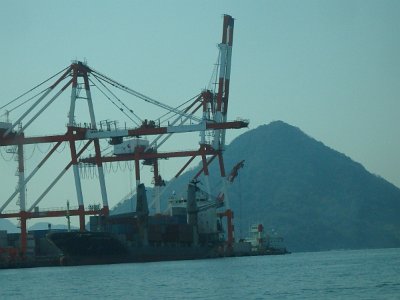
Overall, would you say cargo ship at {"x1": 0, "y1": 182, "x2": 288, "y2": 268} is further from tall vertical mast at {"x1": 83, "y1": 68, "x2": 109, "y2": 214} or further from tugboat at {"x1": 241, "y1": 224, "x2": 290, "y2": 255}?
tugboat at {"x1": 241, "y1": 224, "x2": 290, "y2": 255}

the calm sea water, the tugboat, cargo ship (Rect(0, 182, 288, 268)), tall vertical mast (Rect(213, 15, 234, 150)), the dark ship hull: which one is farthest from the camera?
the tugboat

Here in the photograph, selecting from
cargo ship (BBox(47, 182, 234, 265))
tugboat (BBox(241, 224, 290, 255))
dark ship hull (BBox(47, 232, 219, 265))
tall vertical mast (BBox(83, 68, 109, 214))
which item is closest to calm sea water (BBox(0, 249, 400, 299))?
dark ship hull (BBox(47, 232, 219, 265))

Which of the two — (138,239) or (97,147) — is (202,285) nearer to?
(138,239)

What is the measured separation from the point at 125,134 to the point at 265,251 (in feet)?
210

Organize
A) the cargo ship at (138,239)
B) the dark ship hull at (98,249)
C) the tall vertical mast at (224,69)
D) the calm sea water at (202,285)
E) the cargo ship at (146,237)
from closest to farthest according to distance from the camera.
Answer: the calm sea water at (202,285)
the dark ship hull at (98,249)
the cargo ship at (146,237)
the cargo ship at (138,239)
the tall vertical mast at (224,69)

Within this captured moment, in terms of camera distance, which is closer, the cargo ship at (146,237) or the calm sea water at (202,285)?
the calm sea water at (202,285)

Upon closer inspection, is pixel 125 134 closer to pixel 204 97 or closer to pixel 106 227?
pixel 106 227

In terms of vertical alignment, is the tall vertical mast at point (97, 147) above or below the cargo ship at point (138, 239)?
above

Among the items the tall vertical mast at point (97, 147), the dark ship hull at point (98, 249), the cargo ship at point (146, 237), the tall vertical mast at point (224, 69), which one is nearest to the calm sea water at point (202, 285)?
the dark ship hull at point (98, 249)

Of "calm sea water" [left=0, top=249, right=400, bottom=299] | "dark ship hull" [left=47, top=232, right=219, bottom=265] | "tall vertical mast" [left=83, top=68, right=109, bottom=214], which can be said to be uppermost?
"tall vertical mast" [left=83, top=68, right=109, bottom=214]

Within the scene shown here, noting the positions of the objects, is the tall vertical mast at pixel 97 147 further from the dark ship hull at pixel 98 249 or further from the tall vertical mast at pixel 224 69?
the tall vertical mast at pixel 224 69

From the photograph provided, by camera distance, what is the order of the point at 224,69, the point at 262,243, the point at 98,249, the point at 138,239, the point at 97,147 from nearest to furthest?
1. the point at 98,249
2. the point at 138,239
3. the point at 97,147
4. the point at 224,69
5. the point at 262,243

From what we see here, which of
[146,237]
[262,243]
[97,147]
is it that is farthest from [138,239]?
[262,243]

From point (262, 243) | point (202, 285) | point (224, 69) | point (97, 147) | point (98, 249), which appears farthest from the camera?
point (262, 243)
